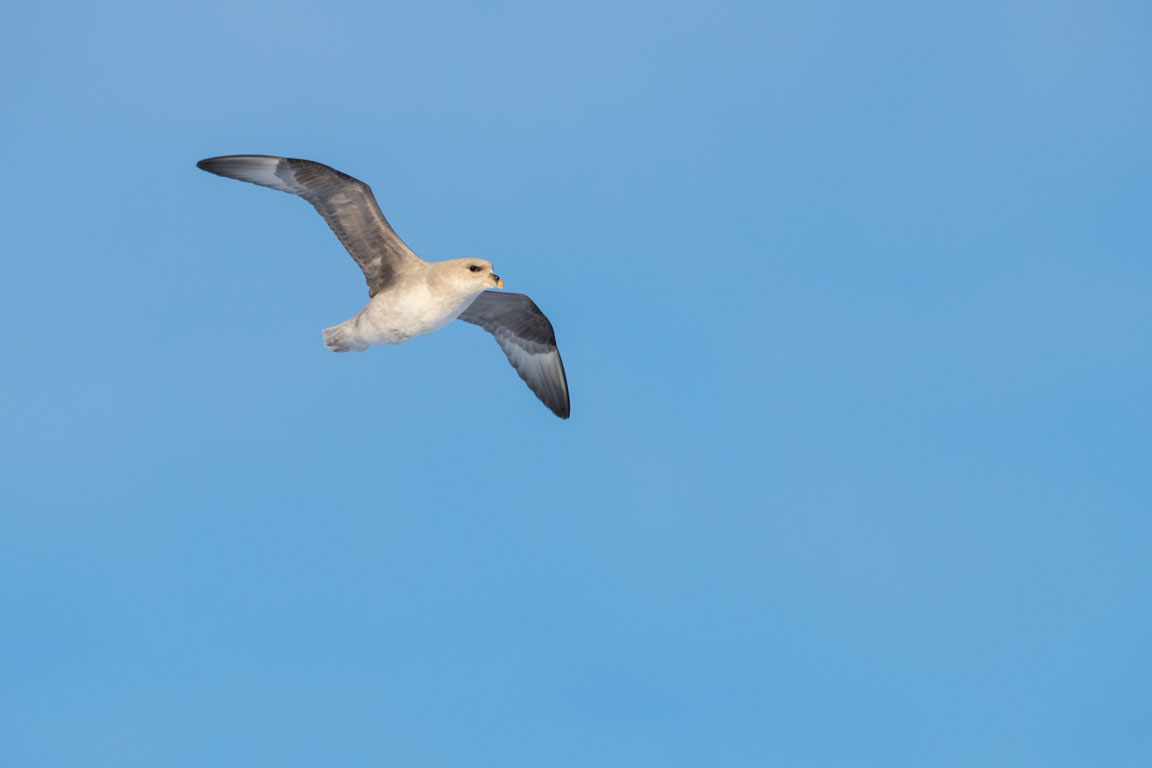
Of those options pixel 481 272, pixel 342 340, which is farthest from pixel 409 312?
pixel 342 340

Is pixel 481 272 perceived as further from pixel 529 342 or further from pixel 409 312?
pixel 529 342

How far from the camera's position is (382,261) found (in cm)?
1739

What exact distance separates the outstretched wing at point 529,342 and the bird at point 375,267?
0.34m

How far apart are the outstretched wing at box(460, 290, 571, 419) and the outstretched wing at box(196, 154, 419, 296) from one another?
2626mm

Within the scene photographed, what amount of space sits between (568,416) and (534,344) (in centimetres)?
149

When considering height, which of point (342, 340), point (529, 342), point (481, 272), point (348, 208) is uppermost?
point (529, 342)

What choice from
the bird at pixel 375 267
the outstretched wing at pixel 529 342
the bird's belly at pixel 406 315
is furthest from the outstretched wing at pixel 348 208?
the outstretched wing at pixel 529 342

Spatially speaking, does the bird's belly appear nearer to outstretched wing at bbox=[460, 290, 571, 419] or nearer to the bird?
the bird

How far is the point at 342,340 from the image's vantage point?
17422mm

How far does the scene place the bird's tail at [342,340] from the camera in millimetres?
17328

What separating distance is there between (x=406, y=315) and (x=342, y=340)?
1.61m

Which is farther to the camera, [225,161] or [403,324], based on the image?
[225,161]

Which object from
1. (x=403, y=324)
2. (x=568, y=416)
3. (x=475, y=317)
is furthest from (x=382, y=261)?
(x=568, y=416)

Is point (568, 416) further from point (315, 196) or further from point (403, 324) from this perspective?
point (315, 196)
